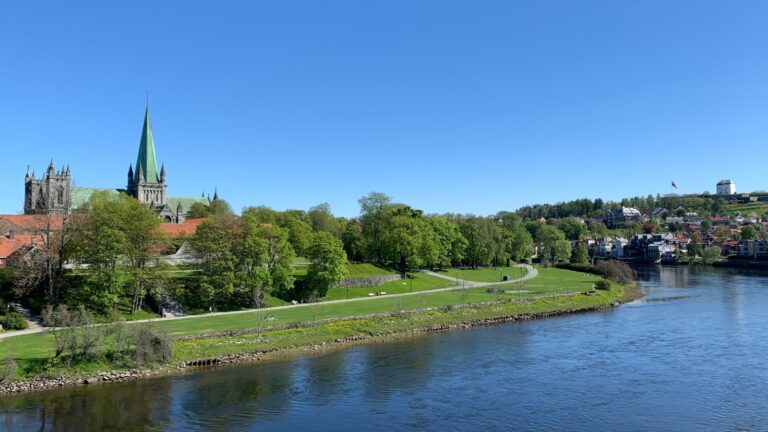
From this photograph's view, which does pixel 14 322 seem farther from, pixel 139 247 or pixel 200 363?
pixel 200 363

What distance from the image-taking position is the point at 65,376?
35125mm

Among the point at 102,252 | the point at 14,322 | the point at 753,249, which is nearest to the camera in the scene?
the point at 14,322

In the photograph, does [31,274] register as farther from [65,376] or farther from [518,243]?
[518,243]

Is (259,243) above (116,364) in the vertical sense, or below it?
above

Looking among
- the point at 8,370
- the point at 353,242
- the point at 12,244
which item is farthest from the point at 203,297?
the point at 353,242

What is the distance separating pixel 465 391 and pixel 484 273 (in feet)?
228

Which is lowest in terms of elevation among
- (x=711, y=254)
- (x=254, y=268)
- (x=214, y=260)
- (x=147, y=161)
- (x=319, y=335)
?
(x=319, y=335)

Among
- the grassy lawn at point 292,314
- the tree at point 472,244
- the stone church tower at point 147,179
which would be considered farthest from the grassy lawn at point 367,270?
the stone church tower at point 147,179

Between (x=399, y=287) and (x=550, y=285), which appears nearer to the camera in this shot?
(x=399, y=287)

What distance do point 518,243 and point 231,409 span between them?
324 feet

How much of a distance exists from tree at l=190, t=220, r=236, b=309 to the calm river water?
59.0 ft

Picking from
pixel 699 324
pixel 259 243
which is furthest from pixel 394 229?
pixel 699 324

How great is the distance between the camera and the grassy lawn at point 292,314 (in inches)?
1503

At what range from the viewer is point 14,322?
44.8m
